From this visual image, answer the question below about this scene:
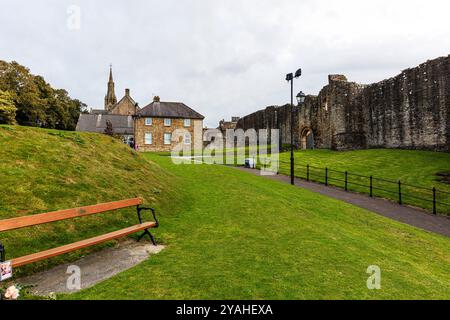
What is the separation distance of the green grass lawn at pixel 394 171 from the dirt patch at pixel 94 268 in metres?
12.9

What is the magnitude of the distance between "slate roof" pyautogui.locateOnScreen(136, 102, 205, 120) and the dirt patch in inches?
1573

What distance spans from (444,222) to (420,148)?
17.5 metres

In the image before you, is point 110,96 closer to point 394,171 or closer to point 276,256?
point 394,171

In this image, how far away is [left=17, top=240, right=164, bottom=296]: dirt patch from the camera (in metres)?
4.17

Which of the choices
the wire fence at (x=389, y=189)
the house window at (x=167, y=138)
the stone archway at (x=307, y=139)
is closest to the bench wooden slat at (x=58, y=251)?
the wire fence at (x=389, y=189)

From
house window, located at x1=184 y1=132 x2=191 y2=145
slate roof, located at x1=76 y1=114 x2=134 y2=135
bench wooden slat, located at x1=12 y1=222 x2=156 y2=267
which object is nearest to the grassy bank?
bench wooden slat, located at x1=12 y1=222 x2=156 y2=267

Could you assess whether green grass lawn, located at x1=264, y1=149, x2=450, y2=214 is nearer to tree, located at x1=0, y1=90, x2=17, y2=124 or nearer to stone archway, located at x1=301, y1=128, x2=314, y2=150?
stone archway, located at x1=301, y1=128, x2=314, y2=150

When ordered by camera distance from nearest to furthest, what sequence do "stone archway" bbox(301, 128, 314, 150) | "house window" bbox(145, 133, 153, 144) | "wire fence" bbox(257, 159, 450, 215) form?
"wire fence" bbox(257, 159, 450, 215)
"stone archway" bbox(301, 128, 314, 150)
"house window" bbox(145, 133, 153, 144)

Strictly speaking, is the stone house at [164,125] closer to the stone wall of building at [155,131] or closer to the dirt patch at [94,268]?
the stone wall of building at [155,131]

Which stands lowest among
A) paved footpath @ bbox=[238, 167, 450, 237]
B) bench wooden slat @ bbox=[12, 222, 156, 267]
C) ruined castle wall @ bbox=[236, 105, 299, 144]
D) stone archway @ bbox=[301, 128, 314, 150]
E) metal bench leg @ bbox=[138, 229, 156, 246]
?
paved footpath @ bbox=[238, 167, 450, 237]

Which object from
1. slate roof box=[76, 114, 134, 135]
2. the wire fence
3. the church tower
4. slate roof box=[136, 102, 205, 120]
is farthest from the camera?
the church tower

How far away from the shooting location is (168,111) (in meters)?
45.4

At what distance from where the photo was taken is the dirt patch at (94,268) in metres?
4.17
